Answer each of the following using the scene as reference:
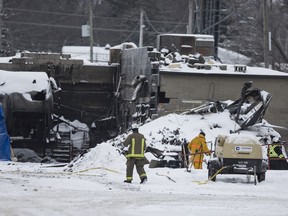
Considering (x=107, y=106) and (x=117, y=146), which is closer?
(x=117, y=146)

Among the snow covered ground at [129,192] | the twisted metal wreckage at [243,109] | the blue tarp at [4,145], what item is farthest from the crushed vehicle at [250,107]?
the blue tarp at [4,145]

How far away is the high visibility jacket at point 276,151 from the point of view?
2725cm

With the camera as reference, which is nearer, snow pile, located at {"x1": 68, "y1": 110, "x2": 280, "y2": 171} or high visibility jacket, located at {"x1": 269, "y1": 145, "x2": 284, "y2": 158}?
snow pile, located at {"x1": 68, "y1": 110, "x2": 280, "y2": 171}

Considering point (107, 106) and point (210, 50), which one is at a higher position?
point (210, 50)

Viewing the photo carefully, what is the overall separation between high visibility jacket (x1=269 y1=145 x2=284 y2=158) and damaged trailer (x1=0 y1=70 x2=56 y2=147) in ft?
38.5

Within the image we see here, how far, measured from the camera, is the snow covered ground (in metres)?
15.3

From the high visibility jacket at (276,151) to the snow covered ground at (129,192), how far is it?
2.59 meters

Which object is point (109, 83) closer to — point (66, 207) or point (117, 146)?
point (117, 146)

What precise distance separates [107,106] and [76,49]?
111 feet

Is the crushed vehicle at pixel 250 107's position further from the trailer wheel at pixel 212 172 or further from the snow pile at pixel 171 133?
the trailer wheel at pixel 212 172

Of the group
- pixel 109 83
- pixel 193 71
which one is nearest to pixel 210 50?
pixel 109 83

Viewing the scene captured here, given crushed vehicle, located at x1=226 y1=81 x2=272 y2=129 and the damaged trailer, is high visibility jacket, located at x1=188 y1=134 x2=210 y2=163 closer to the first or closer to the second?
crushed vehicle, located at x1=226 y1=81 x2=272 y2=129

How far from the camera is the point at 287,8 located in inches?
2645

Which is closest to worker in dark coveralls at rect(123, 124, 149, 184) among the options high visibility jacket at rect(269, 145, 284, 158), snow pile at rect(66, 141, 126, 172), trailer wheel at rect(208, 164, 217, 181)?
trailer wheel at rect(208, 164, 217, 181)
